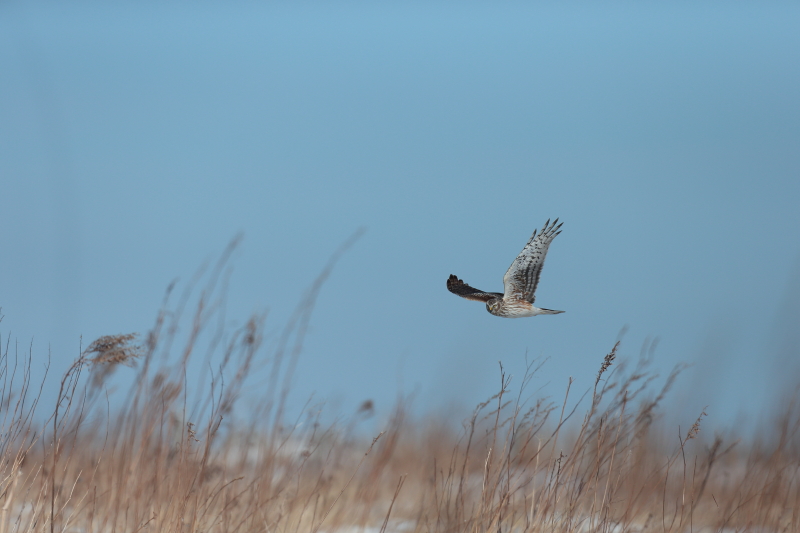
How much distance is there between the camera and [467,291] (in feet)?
8.19

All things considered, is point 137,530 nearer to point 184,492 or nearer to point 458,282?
point 184,492

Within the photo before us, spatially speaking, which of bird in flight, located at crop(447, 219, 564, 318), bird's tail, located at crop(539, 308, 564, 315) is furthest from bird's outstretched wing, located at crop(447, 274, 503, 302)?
bird's tail, located at crop(539, 308, 564, 315)

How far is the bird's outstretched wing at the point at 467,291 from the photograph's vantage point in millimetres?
2393

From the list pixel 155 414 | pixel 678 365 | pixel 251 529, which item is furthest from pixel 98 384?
pixel 678 365

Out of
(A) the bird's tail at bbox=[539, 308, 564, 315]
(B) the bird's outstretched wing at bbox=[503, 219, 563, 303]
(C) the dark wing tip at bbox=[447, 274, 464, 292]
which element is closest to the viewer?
(A) the bird's tail at bbox=[539, 308, 564, 315]

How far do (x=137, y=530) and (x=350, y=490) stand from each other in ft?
6.09

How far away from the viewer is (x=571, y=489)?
2.97 m

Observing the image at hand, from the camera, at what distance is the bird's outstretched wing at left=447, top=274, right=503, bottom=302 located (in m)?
2.39

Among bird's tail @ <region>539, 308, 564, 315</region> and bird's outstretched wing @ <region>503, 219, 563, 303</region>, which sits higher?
bird's outstretched wing @ <region>503, 219, 563, 303</region>

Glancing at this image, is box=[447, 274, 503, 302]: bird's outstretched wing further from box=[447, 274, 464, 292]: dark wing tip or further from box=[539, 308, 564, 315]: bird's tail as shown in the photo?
box=[539, 308, 564, 315]: bird's tail

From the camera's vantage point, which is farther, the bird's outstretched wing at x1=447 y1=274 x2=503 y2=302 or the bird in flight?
the bird's outstretched wing at x1=447 y1=274 x2=503 y2=302

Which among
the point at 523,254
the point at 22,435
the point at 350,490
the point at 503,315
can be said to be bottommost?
the point at 350,490

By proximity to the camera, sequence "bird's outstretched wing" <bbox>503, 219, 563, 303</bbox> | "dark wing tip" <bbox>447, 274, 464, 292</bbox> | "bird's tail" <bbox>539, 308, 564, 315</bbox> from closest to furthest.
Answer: "bird's tail" <bbox>539, 308, 564, 315</bbox>, "bird's outstretched wing" <bbox>503, 219, 563, 303</bbox>, "dark wing tip" <bbox>447, 274, 464, 292</bbox>

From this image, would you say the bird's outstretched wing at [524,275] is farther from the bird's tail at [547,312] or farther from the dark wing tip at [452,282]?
the dark wing tip at [452,282]
